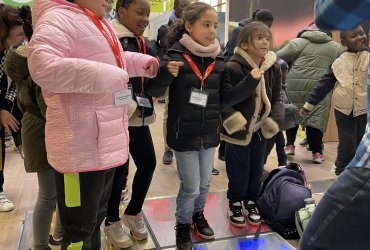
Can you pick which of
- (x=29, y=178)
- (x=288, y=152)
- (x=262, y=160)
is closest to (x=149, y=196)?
(x=262, y=160)

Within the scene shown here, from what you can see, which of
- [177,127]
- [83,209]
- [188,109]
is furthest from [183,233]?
[83,209]

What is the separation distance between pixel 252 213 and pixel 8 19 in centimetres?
211

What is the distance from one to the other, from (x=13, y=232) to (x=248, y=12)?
5.00 metres

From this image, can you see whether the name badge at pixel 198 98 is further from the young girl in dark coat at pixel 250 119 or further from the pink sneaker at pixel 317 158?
the pink sneaker at pixel 317 158

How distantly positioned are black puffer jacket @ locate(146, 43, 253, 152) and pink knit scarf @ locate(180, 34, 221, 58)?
3 cm

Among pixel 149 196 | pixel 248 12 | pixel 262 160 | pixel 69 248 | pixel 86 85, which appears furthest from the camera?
pixel 248 12

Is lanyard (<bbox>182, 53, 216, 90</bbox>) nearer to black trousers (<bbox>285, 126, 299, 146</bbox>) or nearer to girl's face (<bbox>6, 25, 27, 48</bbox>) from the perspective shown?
girl's face (<bbox>6, 25, 27, 48</bbox>)

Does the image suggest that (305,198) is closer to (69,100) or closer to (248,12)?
(69,100)

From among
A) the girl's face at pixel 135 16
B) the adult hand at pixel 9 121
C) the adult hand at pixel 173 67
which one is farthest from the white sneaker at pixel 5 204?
the adult hand at pixel 173 67

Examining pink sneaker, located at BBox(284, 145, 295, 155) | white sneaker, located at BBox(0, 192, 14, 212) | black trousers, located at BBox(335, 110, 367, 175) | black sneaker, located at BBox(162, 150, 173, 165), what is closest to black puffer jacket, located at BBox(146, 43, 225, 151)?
white sneaker, located at BBox(0, 192, 14, 212)

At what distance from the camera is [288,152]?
14.8ft

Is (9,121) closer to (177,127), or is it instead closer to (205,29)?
(177,127)

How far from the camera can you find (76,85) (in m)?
A: 1.41

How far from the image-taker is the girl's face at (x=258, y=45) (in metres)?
2.43
